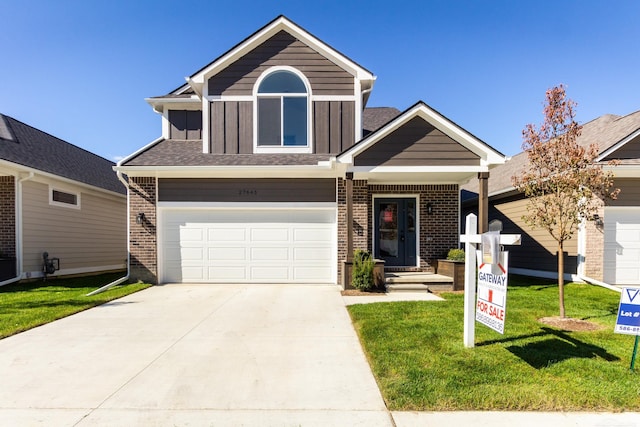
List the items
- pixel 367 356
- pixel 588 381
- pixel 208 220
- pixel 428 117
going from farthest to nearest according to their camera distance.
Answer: pixel 208 220 < pixel 428 117 < pixel 367 356 < pixel 588 381

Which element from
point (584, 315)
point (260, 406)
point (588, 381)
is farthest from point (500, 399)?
point (584, 315)

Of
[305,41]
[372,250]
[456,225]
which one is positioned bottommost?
[372,250]

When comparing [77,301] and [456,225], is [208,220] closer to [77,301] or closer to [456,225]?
[77,301]

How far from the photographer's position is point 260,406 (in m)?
3.22

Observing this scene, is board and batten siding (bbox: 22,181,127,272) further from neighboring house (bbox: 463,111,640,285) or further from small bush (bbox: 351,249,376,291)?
neighboring house (bbox: 463,111,640,285)

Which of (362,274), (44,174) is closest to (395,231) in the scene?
(362,274)

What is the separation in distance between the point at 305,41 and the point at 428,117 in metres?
4.62

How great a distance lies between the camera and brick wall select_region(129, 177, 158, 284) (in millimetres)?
9906

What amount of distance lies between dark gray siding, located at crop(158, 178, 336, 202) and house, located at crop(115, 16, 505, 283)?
3 cm

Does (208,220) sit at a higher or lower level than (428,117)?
lower

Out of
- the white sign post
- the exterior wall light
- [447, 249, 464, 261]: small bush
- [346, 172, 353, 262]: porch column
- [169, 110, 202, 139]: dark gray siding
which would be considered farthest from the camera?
[169, 110, 202, 139]: dark gray siding

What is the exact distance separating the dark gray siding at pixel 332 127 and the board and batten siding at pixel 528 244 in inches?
257

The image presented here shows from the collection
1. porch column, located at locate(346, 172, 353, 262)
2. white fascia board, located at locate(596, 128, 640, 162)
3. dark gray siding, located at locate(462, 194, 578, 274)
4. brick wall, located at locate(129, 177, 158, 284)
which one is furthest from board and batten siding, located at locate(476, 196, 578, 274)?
brick wall, located at locate(129, 177, 158, 284)

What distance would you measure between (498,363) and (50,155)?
48.7 feet
